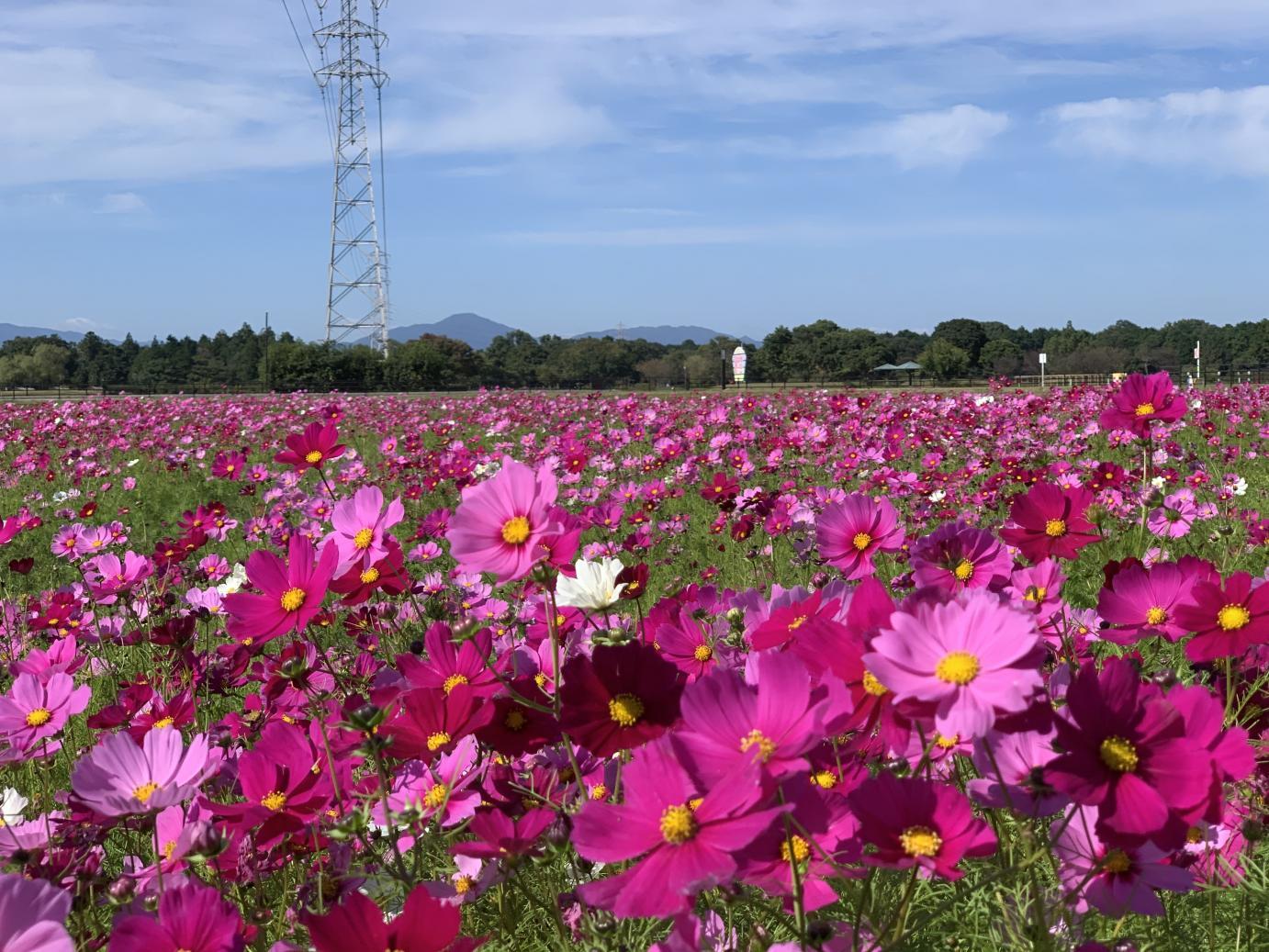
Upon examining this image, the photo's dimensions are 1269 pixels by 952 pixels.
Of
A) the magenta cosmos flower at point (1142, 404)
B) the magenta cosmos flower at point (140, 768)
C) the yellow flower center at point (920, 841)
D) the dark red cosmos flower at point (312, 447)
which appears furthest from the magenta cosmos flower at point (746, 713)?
the magenta cosmos flower at point (1142, 404)

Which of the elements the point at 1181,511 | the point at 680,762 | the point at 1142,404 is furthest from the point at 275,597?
the point at 1181,511

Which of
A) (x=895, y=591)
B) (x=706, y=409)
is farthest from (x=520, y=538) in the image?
(x=706, y=409)

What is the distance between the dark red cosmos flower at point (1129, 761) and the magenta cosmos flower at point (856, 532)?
1.74ft

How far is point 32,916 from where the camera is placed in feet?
1.92

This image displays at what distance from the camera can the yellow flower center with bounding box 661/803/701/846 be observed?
2.15ft

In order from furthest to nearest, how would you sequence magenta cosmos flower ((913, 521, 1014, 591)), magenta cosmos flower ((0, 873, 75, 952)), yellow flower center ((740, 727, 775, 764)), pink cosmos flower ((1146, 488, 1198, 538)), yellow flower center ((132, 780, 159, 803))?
1. pink cosmos flower ((1146, 488, 1198, 538))
2. magenta cosmos flower ((913, 521, 1014, 591))
3. yellow flower center ((132, 780, 159, 803))
4. yellow flower center ((740, 727, 775, 764))
5. magenta cosmos flower ((0, 873, 75, 952))

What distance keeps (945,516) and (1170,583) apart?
11.4 ft

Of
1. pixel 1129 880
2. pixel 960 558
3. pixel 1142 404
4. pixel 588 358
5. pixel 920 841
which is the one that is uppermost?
pixel 588 358

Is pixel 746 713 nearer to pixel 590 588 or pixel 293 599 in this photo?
pixel 590 588

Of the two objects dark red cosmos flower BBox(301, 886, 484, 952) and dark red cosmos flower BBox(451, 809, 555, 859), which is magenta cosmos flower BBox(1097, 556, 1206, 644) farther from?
dark red cosmos flower BBox(301, 886, 484, 952)

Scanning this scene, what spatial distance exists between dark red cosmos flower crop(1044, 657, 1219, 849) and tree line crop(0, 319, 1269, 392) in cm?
4136

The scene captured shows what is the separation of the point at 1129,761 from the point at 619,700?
0.39m

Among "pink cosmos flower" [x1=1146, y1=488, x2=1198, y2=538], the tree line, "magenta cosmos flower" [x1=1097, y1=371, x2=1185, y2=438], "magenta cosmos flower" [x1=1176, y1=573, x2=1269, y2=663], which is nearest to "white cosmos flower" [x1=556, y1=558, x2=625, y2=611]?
"magenta cosmos flower" [x1=1176, y1=573, x2=1269, y2=663]

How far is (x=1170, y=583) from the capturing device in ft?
3.64
